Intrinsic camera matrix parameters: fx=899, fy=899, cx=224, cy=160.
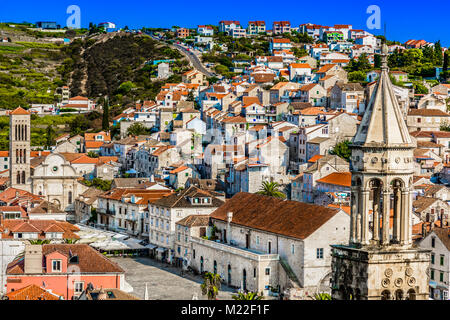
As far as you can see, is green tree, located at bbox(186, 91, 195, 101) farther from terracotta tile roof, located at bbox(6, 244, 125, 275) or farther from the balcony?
terracotta tile roof, located at bbox(6, 244, 125, 275)

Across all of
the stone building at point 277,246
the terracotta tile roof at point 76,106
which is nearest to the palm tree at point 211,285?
the stone building at point 277,246

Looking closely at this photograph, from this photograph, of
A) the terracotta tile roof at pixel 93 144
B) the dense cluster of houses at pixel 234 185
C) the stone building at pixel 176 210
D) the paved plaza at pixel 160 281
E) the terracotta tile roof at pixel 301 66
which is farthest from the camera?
the terracotta tile roof at pixel 301 66

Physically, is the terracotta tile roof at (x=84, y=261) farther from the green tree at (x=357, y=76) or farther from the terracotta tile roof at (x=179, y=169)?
the green tree at (x=357, y=76)

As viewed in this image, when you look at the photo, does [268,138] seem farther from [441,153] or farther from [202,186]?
[441,153]

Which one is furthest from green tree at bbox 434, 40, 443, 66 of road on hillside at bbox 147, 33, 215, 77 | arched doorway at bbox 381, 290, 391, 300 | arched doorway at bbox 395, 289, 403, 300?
arched doorway at bbox 381, 290, 391, 300

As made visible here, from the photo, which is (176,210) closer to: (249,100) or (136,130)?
(249,100)
